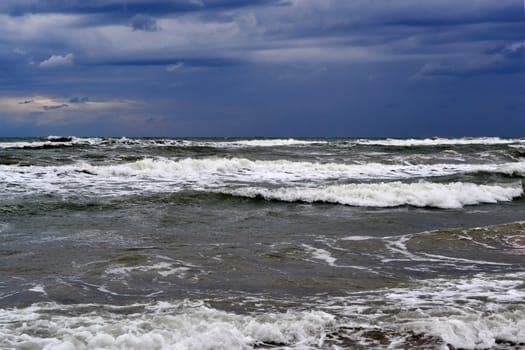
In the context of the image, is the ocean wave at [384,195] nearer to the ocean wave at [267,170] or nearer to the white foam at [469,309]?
the ocean wave at [267,170]

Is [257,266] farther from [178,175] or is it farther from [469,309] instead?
[178,175]

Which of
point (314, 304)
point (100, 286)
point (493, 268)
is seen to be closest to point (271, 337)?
point (314, 304)

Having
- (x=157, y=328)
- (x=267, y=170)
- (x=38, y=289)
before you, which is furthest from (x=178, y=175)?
(x=157, y=328)

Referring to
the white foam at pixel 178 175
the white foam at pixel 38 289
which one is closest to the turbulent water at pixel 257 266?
the white foam at pixel 38 289

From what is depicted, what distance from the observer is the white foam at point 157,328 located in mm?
4461

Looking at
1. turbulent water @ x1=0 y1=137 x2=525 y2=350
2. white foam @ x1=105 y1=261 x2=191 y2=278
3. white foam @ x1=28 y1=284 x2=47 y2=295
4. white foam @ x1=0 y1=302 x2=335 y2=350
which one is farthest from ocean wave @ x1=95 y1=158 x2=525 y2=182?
white foam @ x1=0 y1=302 x2=335 y2=350

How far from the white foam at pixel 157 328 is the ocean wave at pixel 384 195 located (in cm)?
879

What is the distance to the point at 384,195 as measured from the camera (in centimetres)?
1409

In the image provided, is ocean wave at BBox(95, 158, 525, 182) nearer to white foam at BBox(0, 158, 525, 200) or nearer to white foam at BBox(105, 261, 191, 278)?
white foam at BBox(0, 158, 525, 200)

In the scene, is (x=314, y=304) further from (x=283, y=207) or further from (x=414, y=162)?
(x=414, y=162)

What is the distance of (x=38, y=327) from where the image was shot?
481cm

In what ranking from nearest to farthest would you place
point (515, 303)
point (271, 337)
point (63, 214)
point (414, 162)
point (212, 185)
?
point (271, 337), point (515, 303), point (63, 214), point (212, 185), point (414, 162)

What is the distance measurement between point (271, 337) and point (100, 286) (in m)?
2.47

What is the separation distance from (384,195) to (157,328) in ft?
33.1
